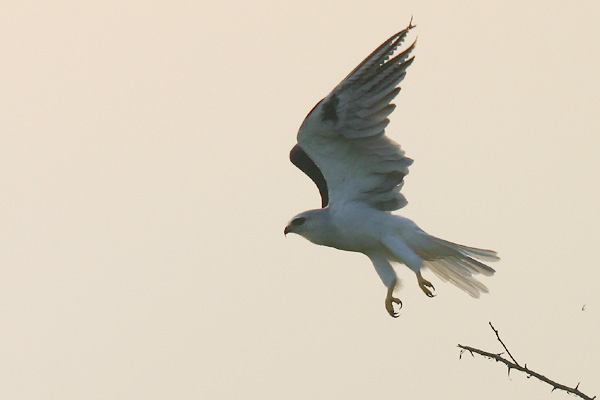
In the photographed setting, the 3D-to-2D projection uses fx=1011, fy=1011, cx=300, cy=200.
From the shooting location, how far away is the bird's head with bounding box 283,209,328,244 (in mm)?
8438

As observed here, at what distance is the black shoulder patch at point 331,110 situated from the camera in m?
7.77

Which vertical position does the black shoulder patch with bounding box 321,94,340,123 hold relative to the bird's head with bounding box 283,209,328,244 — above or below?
above

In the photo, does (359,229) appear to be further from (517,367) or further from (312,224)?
(517,367)

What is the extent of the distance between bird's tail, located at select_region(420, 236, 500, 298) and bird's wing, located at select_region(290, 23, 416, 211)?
54 cm

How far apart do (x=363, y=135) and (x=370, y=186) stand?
57 centimetres

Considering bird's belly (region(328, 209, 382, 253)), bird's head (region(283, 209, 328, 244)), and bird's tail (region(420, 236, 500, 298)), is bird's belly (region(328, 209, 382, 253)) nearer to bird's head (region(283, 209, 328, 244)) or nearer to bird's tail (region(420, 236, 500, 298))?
bird's head (region(283, 209, 328, 244))

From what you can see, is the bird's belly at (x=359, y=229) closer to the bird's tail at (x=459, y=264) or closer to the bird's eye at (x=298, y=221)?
the bird's eye at (x=298, y=221)

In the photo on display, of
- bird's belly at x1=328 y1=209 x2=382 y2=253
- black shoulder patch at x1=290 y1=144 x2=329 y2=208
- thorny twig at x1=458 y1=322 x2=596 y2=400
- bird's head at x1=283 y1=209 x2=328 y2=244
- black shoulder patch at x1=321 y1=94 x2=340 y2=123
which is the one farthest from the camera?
black shoulder patch at x1=290 y1=144 x2=329 y2=208

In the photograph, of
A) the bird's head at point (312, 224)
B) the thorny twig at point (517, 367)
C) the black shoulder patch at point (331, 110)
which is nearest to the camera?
the thorny twig at point (517, 367)

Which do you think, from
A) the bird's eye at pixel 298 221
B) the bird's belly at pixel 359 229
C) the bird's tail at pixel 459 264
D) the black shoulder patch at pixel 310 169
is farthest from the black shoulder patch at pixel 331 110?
the black shoulder patch at pixel 310 169

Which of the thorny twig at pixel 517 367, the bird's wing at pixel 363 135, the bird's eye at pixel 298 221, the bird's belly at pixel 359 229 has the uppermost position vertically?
the bird's wing at pixel 363 135

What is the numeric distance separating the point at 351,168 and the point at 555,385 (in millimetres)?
3713

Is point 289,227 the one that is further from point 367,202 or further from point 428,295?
point 428,295

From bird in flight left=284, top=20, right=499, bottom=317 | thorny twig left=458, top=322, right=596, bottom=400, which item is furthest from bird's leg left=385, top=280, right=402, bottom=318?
thorny twig left=458, top=322, right=596, bottom=400
